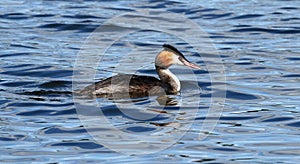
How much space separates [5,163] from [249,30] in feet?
35.9

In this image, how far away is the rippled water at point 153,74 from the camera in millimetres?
9094

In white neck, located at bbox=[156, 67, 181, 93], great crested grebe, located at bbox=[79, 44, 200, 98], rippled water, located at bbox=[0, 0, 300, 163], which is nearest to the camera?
rippled water, located at bbox=[0, 0, 300, 163]

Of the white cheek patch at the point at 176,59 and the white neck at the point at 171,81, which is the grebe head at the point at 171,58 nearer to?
the white cheek patch at the point at 176,59

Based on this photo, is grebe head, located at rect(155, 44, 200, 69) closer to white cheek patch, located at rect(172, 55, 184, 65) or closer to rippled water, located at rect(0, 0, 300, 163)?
white cheek patch, located at rect(172, 55, 184, 65)

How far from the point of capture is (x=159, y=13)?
840 inches

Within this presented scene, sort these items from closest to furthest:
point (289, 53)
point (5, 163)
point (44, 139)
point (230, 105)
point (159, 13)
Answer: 1. point (5, 163)
2. point (44, 139)
3. point (230, 105)
4. point (289, 53)
5. point (159, 13)

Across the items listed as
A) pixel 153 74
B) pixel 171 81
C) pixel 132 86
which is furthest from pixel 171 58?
pixel 153 74

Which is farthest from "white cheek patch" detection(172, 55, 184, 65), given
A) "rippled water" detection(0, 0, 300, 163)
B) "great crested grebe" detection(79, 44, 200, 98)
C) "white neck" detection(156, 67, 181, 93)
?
"rippled water" detection(0, 0, 300, 163)

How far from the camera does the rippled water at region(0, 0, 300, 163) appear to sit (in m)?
9.09

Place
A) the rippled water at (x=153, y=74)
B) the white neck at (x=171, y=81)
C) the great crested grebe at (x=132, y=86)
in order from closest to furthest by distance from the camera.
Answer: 1. the rippled water at (x=153, y=74)
2. the great crested grebe at (x=132, y=86)
3. the white neck at (x=171, y=81)

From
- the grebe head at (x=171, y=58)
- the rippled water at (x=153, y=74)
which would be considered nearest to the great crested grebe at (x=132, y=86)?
the grebe head at (x=171, y=58)

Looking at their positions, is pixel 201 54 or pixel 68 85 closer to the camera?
pixel 68 85

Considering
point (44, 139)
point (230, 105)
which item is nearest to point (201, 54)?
point (230, 105)

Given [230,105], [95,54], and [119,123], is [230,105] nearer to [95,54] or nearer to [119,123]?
[119,123]
